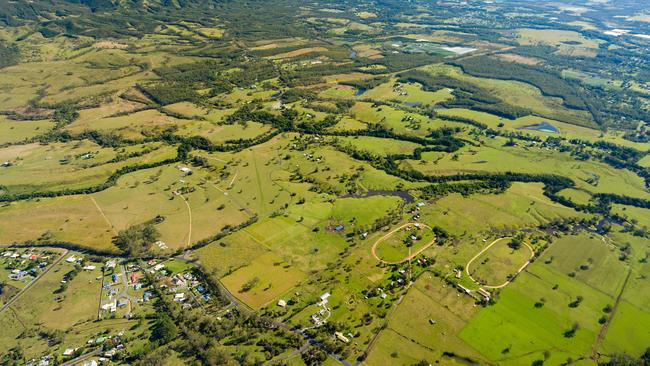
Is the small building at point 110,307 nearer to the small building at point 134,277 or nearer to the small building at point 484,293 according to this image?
the small building at point 134,277

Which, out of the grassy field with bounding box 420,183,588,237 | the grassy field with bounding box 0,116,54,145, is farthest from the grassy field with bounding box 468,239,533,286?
the grassy field with bounding box 0,116,54,145

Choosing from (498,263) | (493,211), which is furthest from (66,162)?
(493,211)

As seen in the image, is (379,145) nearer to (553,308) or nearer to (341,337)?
(553,308)

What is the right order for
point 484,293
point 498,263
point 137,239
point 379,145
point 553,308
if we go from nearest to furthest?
point 553,308, point 484,293, point 498,263, point 137,239, point 379,145

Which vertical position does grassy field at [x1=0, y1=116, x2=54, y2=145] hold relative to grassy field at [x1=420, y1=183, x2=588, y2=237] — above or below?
above

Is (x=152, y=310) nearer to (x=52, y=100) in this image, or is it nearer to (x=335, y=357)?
(x=335, y=357)

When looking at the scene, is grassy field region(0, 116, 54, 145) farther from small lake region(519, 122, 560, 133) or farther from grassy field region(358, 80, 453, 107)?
small lake region(519, 122, 560, 133)

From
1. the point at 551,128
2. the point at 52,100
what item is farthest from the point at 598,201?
the point at 52,100

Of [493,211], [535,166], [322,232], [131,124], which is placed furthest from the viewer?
[131,124]
